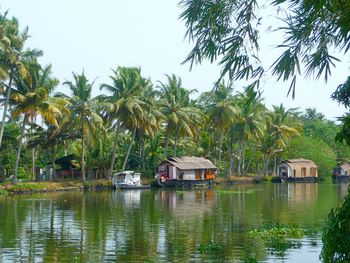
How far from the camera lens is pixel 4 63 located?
36.1 meters

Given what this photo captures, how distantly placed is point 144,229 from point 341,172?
54.8 metres

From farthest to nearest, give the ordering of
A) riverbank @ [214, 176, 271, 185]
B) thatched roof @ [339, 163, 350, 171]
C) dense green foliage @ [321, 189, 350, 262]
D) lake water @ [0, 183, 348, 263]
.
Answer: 1. thatched roof @ [339, 163, 350, 171]
2. riverbank @ [214, 176, 271, 185]
3. lake water @ [0, 183, 348, 263]
4. dense green foliage @ [321, 189, 350, 262]

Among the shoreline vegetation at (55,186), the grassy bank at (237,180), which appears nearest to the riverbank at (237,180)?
the grassy bank at (237,180)

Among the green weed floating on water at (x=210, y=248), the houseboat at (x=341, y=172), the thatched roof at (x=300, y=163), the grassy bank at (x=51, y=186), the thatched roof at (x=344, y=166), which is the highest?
the thatched roof at (x=300, y=163)

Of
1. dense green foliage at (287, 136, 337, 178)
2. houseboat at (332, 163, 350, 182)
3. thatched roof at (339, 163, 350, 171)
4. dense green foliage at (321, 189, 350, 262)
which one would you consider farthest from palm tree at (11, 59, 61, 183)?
thatched roof at (339, 163, 350, 171)

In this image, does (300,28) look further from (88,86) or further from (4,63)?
(88,86)

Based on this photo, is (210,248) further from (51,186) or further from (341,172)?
(341,172)

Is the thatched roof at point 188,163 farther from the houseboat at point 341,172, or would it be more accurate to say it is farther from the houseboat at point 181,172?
the houseboat at point 341,172

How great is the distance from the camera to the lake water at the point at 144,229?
1495 cm

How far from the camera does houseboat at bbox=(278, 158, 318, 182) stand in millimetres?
64550

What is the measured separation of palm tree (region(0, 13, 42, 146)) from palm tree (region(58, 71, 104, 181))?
571cm

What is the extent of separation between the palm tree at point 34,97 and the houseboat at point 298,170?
3291 cm

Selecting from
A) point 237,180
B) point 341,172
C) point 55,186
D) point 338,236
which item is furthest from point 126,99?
point 338,236

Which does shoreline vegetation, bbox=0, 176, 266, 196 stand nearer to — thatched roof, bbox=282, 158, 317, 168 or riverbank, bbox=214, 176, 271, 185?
riverbank, bbox=214, 176, 271, 185
